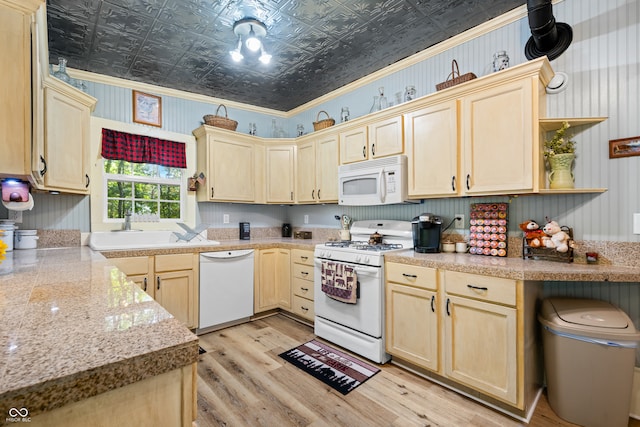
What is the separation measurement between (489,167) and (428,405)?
5.45ft

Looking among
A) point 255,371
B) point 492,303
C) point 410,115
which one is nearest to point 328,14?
point 410,115

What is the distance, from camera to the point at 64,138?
2.42 meters

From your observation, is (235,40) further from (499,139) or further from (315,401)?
(315,401)

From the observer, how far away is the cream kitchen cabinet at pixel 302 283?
3229 mm

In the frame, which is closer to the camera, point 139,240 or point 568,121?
point 568,121

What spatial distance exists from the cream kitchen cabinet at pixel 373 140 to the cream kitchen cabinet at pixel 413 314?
1096 mm

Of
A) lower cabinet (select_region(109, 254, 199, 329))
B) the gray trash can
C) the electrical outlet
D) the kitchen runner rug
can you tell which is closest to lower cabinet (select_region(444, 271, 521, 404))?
the gray trash can

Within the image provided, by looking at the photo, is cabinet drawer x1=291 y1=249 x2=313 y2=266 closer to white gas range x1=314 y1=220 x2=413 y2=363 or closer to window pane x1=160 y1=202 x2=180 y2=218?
white gas range x1=314 y1=220 x2=413 y2=363

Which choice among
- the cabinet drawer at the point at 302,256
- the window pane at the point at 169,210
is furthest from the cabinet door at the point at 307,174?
the window pane at the point at 169,210

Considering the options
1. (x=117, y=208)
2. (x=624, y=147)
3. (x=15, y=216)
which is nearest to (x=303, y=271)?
(x=117, y=208)

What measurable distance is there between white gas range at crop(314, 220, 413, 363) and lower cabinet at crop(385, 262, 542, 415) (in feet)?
0.31

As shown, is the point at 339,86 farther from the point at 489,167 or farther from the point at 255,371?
the point at 255,371

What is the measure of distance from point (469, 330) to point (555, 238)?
Answer: 32.7 inches

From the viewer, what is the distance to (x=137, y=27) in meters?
2.38
